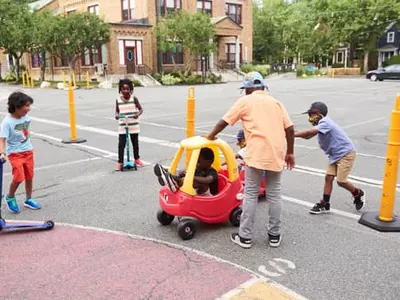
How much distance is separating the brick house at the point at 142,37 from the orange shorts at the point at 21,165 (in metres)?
32.5

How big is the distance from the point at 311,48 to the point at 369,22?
1154cm

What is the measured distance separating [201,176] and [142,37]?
35956 millimetres

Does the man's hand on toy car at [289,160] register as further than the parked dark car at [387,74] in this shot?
No

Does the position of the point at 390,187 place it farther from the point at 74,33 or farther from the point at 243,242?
the point at 74,33

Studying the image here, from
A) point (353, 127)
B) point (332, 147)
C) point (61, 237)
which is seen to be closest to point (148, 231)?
point (61, 237)

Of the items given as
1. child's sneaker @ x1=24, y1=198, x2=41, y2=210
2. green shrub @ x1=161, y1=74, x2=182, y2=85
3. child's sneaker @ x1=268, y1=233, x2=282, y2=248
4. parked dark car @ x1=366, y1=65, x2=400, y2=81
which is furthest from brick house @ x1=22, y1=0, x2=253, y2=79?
child's sneaker @ x1=268, y1=233, x2=282, y2=248

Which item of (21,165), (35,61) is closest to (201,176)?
(21,165)

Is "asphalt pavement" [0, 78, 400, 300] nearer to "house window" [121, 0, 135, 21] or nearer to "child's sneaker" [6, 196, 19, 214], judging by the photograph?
"child's sneaker" [6, 196, 19, 214]

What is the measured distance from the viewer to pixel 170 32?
3653cm

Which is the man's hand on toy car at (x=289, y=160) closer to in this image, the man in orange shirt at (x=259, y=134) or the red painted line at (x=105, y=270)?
the man in orange shirt at (x=259, y=134)

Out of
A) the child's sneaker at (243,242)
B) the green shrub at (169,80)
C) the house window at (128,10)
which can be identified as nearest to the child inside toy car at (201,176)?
the child's sneaker at (243,242)

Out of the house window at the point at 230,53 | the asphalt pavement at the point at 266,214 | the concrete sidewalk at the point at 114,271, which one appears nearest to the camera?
the concrete sidewalk at the point at 114,271

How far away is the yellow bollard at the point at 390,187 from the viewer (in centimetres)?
443

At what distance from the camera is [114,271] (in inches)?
148
